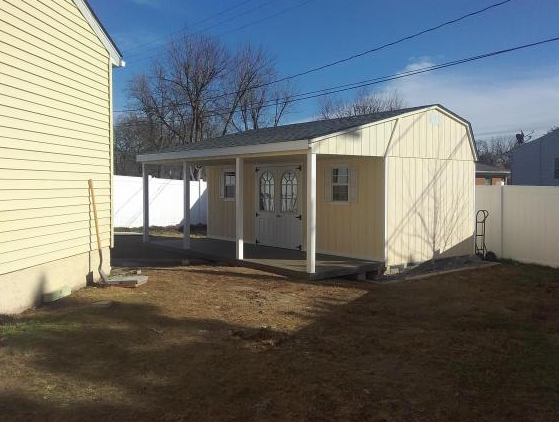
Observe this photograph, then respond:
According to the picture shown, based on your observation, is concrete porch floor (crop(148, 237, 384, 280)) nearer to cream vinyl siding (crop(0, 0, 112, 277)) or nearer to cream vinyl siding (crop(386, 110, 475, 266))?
cream vinyl siding (crop(386, 110, 475, 266))

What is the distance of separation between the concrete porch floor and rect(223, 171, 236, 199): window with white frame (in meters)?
1.58

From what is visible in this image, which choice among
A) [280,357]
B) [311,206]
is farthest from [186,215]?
[280,357]

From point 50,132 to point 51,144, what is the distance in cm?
18

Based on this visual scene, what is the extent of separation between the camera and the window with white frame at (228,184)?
1538cm

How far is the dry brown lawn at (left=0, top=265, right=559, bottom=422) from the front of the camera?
163 inches

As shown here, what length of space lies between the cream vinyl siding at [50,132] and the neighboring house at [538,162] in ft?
88.6

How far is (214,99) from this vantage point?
34938mm

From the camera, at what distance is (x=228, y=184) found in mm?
15562

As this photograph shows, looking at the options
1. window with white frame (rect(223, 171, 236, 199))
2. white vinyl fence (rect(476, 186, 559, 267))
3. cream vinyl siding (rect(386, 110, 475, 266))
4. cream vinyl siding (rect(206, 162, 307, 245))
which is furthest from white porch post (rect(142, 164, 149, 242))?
white vinyl fence (rect(476, 186, 559, 267))

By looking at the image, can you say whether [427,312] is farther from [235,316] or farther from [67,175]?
[67,175]

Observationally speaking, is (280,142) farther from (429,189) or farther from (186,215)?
(186,215)

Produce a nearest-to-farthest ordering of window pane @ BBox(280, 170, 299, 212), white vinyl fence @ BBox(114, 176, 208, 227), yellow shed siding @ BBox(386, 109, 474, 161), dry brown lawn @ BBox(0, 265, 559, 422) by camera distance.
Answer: dry brown lawn @ BBox(0, 265, 559, 422) < yellow shed siding @ BBox(386, 109, 474, 161) < window pane @ BBox(280, 170, 299, 212) < white vinyl fence @ BBox(114, 176, 208, 227)

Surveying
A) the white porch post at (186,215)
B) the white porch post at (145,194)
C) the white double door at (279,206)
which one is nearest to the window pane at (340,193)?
the white double door at (279,206)

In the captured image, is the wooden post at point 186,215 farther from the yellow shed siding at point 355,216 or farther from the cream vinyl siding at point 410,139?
the cream vinyl siding at point 410,139
